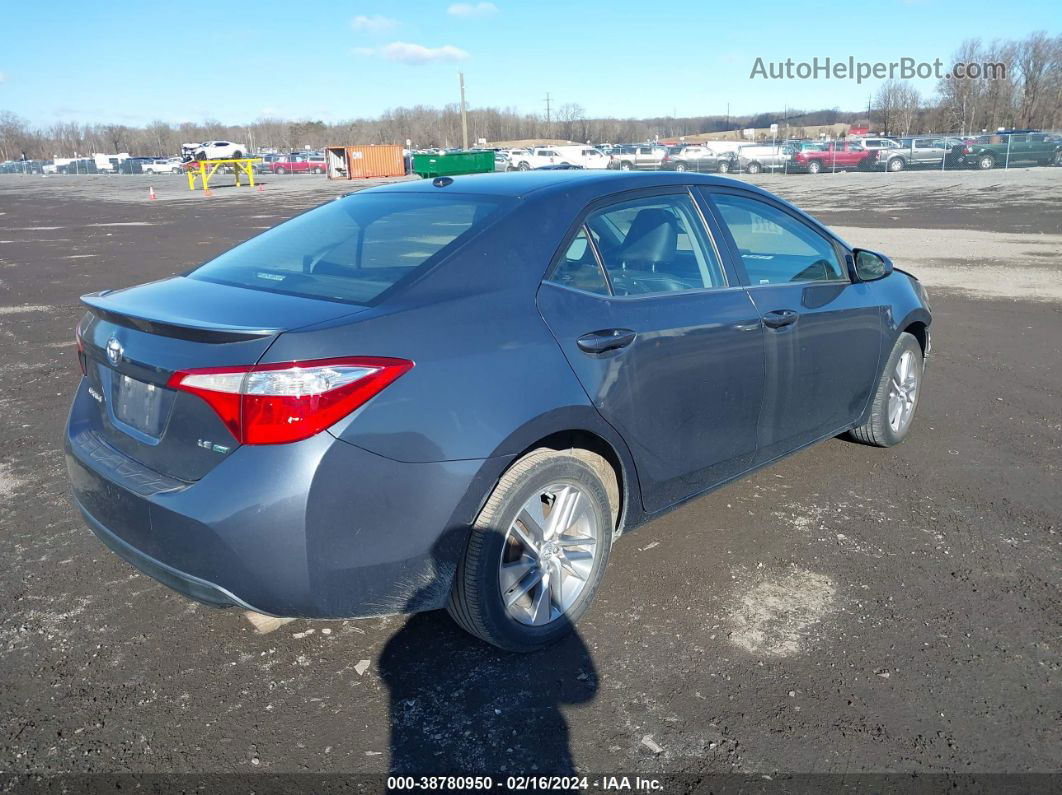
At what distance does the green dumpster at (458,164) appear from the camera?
42062mm

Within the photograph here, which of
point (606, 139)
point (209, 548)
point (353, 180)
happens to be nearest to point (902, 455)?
point (209, 548)

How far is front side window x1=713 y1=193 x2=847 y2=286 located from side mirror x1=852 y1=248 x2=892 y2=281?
155 millimetres

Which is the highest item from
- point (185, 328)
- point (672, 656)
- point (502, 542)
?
point (185, 328)

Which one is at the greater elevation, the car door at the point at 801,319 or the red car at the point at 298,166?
the red car at the point at 298,166

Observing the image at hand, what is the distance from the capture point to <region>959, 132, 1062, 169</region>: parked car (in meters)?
41.2

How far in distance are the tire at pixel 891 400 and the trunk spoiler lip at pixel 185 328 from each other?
3685mm

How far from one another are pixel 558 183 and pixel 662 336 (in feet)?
2.55

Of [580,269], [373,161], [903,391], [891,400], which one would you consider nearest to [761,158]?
[373,161]

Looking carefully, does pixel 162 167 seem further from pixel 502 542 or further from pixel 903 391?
pixel 502 542

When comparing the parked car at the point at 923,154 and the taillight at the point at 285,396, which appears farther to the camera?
the parked car at the point at 923,154

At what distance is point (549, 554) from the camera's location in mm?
Result: 3088

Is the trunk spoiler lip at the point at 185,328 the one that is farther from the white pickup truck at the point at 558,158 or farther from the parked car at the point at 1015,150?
the parked car at the point at 1015,150

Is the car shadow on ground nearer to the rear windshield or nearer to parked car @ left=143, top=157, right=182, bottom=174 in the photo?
the rear windshield

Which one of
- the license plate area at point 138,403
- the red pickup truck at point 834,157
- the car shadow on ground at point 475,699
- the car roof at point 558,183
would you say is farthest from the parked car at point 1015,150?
the license plate area at point 138,403
